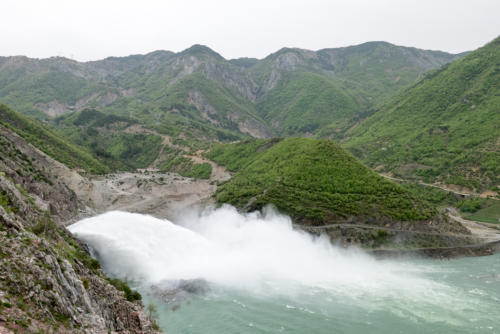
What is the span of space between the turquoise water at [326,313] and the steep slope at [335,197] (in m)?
17.0

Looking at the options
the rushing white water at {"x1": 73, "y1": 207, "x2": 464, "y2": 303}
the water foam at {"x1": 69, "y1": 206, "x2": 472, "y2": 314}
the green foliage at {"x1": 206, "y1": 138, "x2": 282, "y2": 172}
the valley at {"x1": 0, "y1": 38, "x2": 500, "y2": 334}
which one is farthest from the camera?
the green foliage at {"x1": 206, "y1": 138, "x2": 282, "y2": 172}

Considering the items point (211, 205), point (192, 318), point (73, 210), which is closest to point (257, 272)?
point (192, 318)

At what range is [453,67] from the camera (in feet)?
481

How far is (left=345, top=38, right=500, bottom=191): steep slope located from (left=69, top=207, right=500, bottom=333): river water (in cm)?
4157

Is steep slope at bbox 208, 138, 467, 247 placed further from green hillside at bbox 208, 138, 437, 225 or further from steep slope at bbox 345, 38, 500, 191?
steep slope at bbox 345, 38, 500, 191

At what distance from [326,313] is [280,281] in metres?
8.88

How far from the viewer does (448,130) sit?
359ft

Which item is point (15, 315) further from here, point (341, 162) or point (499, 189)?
point (499, 189)

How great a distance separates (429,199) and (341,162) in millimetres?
29652

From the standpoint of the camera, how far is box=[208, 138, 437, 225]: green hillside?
188ft

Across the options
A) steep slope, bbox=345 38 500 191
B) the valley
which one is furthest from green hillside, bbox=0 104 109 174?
steep slope, bbox=345 38 500 191

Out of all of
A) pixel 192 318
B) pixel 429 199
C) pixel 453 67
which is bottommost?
pixel 192 318

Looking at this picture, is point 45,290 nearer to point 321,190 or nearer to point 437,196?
point 321,190

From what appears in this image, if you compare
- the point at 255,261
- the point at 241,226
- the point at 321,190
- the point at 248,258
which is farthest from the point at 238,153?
the point at 255,261
